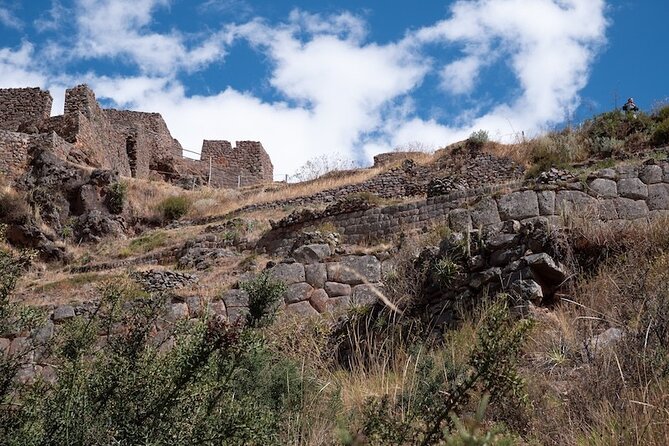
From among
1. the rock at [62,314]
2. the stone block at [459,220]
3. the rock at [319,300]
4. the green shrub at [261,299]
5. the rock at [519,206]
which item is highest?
the rock at [519,206]

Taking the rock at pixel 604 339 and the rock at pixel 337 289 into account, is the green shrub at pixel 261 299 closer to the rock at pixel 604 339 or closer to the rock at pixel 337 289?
the rock at pixel 604 339

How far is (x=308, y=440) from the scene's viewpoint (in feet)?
15.1

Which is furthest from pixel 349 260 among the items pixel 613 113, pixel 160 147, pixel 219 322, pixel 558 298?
pixel 160 147

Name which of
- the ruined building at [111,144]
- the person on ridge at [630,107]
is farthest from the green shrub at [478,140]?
the ruined building at [111,144]

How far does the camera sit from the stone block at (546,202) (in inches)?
400

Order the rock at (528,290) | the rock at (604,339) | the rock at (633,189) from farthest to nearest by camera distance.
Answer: the rock at (633,189) → the rock at (528,290) → the rock at (604,339)

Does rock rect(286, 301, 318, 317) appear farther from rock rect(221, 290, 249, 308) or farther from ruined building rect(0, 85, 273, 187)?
ruined building rect(0, 85, 273, 187)

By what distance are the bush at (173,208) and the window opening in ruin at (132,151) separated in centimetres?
470

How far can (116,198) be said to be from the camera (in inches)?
931

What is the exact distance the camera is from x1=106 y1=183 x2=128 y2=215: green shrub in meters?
23.5

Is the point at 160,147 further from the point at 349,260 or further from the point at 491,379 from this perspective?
the point at 491,379

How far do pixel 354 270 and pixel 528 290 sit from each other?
13.6 ft

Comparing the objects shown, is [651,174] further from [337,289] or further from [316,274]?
[316,274]

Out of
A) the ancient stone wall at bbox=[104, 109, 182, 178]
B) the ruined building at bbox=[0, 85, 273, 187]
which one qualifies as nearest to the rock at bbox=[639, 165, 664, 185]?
the ruined building at bbox=[0, 85, 273, 187]
